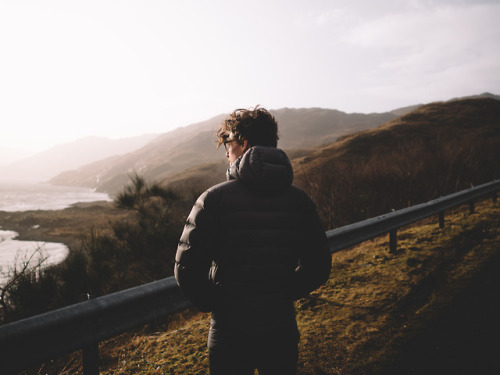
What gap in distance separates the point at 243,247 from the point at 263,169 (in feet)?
1.17

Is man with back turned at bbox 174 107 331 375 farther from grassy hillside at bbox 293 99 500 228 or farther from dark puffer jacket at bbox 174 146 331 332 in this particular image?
grassy hillside at bbox 293 99 500 228

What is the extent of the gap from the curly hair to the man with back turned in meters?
0.11

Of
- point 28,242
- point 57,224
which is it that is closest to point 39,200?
point 57,224

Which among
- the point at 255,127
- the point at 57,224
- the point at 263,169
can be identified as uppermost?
the point at 255,127

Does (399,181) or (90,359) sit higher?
(90,359)

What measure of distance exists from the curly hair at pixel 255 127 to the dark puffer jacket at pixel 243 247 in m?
0.13

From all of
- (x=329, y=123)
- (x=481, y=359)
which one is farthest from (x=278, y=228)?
(x=329, y=123)

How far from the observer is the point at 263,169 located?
1402mm

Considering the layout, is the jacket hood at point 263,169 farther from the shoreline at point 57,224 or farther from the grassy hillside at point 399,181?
the shoreline at point 57,224

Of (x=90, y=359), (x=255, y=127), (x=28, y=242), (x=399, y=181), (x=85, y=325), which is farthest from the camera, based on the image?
(x=28, y=242)

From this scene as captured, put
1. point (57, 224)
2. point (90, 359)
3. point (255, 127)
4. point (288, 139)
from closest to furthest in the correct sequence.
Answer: point (255, 127)
point (90, 359)
point (57, 224)
point (288, 139)

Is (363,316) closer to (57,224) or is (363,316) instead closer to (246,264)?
(246,264)

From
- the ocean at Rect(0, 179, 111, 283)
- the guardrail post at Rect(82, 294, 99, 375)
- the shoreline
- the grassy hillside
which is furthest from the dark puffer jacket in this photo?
the shoreline

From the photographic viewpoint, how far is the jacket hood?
140cm
